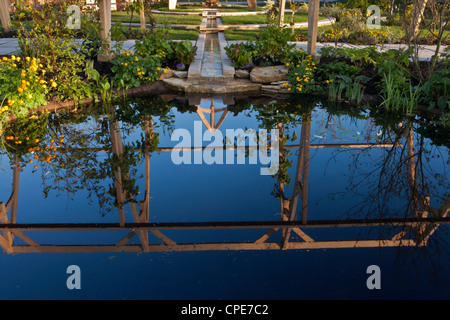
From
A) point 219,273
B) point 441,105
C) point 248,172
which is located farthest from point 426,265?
point 441,105

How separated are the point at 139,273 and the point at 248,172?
1963 millimetres

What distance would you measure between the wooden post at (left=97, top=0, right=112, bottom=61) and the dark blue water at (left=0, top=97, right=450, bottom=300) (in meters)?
1.97

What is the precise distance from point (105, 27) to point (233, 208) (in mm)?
5374

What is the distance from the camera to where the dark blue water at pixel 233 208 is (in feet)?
9.19

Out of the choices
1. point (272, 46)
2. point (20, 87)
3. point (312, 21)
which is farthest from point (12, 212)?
point (312, 21)

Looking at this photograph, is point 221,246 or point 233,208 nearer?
point 221,246

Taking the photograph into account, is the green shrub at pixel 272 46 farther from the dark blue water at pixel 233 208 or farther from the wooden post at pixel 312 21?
the dark blue water at pixel 233 208

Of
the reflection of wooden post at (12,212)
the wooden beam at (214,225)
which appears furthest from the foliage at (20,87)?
the wooden beam at (214,225)

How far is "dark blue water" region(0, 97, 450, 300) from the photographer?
280 centimetres

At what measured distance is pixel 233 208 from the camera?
12.4ft

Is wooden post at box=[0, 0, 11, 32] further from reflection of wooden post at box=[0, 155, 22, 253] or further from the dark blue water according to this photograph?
A: reflection of wooden post at box=[0, 155, 22, 253]

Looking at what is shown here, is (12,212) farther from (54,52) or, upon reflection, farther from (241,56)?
(241,56)

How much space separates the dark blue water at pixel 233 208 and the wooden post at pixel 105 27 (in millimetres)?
1967

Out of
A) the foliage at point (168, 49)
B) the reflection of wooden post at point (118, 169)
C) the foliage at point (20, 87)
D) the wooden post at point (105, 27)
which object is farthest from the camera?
the foliage at point (168, 49)
